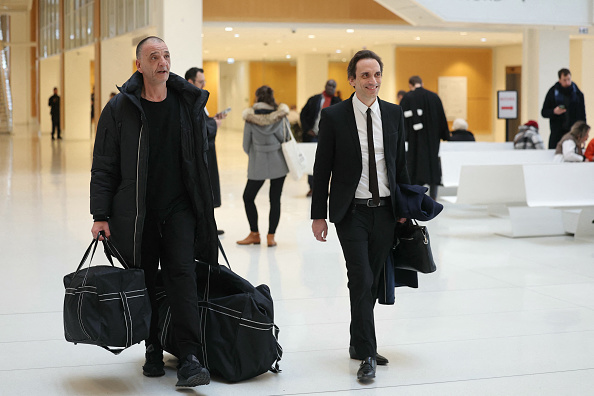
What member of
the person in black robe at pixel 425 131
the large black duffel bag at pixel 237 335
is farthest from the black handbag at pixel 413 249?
the person in black robe at pixel 425 131

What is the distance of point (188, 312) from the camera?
3.93m

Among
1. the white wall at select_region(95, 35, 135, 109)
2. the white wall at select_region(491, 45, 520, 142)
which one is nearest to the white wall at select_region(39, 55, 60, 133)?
the white wall at select_region(95, 35, 135, 109)

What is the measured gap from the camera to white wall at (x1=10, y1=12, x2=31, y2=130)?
46.2 metres

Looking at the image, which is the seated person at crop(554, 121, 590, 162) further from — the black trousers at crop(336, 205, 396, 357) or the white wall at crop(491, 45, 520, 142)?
the white wall at crop(491, 45, 520, 142)

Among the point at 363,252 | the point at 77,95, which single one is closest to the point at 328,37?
the point at 77,95

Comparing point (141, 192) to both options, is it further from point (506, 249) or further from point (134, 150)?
point (506, 249)

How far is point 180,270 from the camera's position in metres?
3.92

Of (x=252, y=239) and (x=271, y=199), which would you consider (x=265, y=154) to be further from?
(x=252, y=239)

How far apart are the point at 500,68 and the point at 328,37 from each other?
767cm

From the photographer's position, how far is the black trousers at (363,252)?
4145mm

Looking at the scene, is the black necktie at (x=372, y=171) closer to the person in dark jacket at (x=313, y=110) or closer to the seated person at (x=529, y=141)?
the person in dark jacket at (x=313, y=110)

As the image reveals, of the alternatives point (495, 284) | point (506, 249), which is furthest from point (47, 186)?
point (495, 284)

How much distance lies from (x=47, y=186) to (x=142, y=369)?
10384 mm

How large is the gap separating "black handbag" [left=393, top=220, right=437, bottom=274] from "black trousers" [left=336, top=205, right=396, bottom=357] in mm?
127
